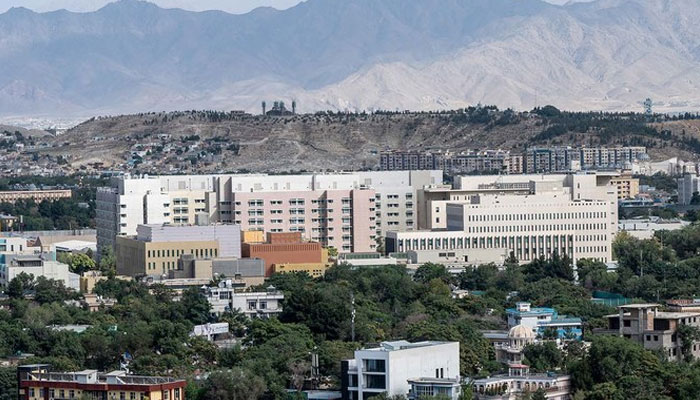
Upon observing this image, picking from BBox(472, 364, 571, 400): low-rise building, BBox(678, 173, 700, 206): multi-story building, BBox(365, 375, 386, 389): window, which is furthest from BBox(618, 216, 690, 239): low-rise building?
BBox(365, 375, 386, 389): window

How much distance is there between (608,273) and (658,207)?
58.4 meters

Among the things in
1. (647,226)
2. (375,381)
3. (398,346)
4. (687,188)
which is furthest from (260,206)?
(687,188)

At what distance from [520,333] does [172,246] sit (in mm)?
34775

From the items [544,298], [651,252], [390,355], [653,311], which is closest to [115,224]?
[651,252]

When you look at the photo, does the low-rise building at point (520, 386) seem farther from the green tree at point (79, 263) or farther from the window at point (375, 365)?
the green tree at point (79, 263)

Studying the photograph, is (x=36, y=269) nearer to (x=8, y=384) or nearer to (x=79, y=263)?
(x=79, y=263)

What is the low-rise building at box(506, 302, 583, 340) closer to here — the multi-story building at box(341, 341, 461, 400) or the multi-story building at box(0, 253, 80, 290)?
the multi-story building at box(341, 341, 461, 400)

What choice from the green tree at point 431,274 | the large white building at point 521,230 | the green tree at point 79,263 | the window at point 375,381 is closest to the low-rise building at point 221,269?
the green tree at point 431,274

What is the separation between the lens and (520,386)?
200 feet

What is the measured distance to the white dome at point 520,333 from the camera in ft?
225

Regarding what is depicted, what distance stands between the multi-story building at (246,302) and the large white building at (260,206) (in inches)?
983

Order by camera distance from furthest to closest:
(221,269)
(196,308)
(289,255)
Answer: (289,255), (221,269), (196,308)

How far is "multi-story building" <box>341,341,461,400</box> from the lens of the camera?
58875mm

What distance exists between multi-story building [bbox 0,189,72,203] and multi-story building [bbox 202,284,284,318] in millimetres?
81632
